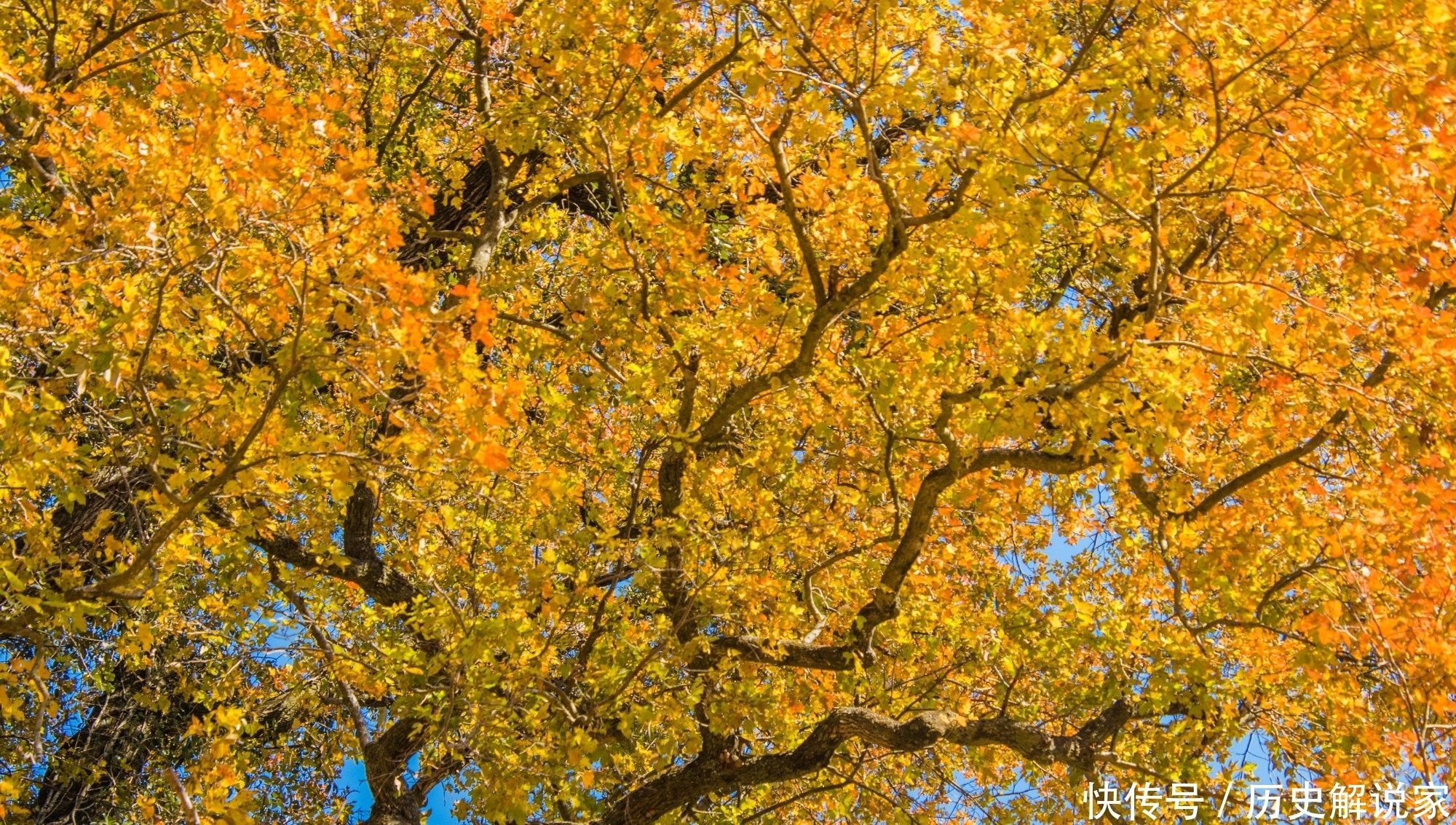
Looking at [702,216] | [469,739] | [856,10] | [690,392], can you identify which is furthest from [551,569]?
[856,10]

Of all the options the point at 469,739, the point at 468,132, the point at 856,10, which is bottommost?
the point at 469,739

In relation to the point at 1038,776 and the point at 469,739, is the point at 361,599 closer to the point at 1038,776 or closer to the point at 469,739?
the point at 469,739

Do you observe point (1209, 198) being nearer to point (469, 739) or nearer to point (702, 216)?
point (702, 216)

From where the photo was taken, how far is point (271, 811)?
912 cm

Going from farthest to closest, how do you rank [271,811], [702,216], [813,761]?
1. [271,811]
2. [813,761]
3. [702,216]

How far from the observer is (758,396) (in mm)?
6617

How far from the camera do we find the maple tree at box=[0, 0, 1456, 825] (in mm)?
4172

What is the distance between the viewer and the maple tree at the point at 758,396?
4.17m

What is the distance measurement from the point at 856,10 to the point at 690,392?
210 centimetres

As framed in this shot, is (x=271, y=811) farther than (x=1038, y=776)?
Yes

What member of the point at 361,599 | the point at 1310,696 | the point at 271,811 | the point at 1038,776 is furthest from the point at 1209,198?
the point at 271,811

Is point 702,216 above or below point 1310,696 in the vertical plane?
above

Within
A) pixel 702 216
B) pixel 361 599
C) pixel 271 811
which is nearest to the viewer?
pixel 702 216

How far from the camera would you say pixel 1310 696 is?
6066mm
